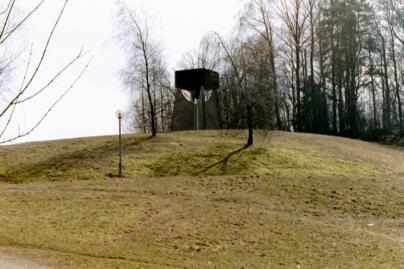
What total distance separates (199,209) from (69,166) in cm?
847

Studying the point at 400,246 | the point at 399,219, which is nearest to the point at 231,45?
the point at 399,219

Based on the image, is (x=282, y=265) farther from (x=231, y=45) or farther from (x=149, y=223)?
(x=231, y=45)

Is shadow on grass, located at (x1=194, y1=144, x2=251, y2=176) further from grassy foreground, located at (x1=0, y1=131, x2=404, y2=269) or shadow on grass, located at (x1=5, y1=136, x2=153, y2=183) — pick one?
shadow on grass, located at (x1=5, y1=136, x2=153, y2=183)

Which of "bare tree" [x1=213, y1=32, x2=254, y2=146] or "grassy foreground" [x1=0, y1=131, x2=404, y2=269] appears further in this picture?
"bare tree" [x1=213, y1=32, x2=254, y2=146]

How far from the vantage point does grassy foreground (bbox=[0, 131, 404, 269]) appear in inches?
305

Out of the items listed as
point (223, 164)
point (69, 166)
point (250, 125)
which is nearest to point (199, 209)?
point (223, 164)

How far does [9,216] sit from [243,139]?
14067 mm

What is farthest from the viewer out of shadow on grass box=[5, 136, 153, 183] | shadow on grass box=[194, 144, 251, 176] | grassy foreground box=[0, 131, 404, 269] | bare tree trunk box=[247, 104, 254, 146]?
bare tree trunk box=[247, 104, 254, 146]

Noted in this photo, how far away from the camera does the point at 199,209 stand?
431 inches

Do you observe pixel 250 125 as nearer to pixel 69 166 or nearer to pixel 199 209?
pixel 69 166

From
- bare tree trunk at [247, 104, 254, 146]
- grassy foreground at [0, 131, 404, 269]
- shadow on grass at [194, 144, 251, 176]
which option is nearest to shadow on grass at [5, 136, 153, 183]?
grassy foreground at [0, 131, 404, 269]

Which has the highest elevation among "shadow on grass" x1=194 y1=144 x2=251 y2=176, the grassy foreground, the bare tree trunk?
the bare tree trunk

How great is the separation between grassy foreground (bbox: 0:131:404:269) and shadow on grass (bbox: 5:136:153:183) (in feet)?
0.14

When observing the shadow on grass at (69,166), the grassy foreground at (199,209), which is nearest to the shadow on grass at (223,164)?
the grassy foreground at (199,209)
